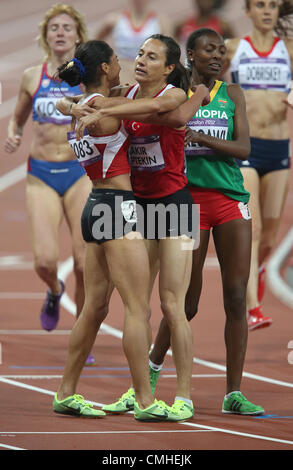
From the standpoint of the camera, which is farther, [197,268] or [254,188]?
[254,188]

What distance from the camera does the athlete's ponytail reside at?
738 cm

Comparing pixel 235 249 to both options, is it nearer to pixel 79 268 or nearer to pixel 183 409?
pixel 183 409

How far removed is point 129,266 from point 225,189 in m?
1.07

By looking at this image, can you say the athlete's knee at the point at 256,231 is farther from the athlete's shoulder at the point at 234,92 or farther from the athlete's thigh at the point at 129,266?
the athlete's thigh at the point at 129,266

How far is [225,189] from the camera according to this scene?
8008 millimetres

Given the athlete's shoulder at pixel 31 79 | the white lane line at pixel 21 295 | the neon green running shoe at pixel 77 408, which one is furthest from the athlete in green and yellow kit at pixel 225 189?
the white lane line at pixel 21 295

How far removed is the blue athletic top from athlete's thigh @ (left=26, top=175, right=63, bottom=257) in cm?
55

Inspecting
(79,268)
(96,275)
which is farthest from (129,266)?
(79,268)

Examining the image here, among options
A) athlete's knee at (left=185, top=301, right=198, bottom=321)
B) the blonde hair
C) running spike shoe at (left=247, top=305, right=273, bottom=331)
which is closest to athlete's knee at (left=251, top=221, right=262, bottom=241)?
running spike shoe at (left=247, top=305, right=273, bottom=331)

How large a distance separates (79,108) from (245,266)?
5.25ft

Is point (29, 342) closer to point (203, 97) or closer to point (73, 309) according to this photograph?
point (73, 309)

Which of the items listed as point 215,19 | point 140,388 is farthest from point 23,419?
point 215,19

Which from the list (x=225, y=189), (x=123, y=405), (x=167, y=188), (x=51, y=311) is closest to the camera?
(x=167, y=188)

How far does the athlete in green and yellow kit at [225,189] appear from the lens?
7910 mm
